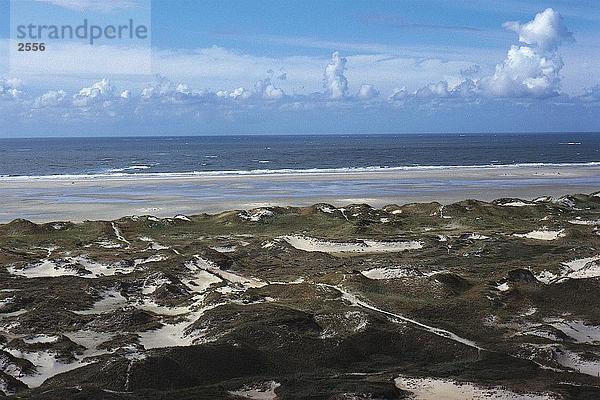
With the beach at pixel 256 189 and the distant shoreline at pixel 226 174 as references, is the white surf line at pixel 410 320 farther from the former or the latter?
the distant shoreline at pixel 226 174

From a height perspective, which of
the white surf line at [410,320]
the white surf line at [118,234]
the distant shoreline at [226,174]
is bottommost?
the white surf line at [410,320]

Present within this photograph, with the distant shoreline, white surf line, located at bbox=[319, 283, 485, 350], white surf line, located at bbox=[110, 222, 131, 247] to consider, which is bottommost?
white surf line, located at bbox=[319, 283, 485, 350]

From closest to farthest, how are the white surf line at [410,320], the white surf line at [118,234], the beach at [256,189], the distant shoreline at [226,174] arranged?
the white surf line at [410,320]
the white surf line at [118,234]
the beach at [256,189]
the distant shoreline at [226,174]

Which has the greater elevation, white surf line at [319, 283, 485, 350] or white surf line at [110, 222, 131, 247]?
white surf line at [110, 222, 131, 247]

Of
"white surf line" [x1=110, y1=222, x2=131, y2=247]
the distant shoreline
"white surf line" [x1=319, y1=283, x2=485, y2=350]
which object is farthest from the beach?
"white surf line" [x1=319, y1=283, x2=485, y2=350]

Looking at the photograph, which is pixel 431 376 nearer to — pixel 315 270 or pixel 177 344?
pixel 177 344

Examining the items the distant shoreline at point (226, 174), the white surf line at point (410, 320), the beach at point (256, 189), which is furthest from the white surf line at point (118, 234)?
the distant shoreline at point (226, 174)

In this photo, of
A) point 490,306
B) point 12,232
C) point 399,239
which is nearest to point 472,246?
point 399,239

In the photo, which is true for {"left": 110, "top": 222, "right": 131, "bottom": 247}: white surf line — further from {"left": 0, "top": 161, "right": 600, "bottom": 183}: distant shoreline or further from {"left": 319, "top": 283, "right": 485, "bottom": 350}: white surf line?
{"left": 0, "top": 161, "right": 600, "bottom": 183}: distant shoreline

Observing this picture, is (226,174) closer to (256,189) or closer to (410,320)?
(256,189)
